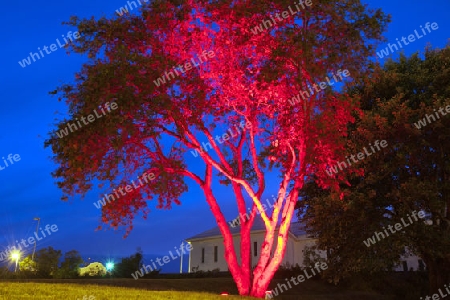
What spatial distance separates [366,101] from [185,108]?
43.9 feet

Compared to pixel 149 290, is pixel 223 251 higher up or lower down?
lower down

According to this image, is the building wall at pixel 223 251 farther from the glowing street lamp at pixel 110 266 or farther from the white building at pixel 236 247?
A: the glowing street lamp at pixel 110 266

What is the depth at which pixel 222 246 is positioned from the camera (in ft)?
163

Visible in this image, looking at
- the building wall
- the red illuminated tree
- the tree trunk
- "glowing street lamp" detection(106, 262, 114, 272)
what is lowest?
the tree trunk

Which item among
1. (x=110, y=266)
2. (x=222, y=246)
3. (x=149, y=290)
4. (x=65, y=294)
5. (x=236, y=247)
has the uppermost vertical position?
(x=65, y=294)

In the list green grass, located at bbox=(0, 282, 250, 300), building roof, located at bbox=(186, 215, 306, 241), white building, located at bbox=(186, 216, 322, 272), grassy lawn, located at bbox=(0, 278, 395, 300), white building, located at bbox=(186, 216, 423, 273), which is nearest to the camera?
green grass, located at bbox=(0, 282, 250, 300)

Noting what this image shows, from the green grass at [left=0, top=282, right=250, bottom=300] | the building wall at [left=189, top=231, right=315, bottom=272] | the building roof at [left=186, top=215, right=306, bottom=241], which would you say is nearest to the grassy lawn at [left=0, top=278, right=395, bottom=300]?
the green grass at [left=0, top=282, right=250, bottom=300]

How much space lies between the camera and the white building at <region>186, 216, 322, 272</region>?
4525 centimetres

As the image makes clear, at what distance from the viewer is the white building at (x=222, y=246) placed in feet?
148

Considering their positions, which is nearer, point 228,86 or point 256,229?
point 228,86

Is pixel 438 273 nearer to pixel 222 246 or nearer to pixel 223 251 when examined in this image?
pixel 222 246

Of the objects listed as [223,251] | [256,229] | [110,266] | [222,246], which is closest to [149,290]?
[110,266]

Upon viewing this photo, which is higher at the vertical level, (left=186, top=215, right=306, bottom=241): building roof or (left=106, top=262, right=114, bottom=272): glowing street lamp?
(left=106, top=262, right=114, bottom=272): glowing street lamp

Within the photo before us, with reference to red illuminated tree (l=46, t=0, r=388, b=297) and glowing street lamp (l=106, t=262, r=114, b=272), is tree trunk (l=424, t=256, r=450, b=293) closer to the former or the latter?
red illuminated tree (l=46, t=0, r=388, b=297)
